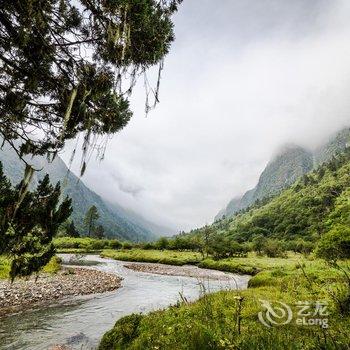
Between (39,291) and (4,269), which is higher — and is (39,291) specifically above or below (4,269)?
below

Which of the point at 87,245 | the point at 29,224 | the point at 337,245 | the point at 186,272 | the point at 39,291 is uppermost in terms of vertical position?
the point at 87,245

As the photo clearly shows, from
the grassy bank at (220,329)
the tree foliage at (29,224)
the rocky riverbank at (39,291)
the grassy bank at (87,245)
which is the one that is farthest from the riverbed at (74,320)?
the grassy bank at (87,245)

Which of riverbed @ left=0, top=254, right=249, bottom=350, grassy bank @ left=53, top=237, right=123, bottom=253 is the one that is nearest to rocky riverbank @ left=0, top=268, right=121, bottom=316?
riverbed @ left=0, top=254, right=249, bottom=350

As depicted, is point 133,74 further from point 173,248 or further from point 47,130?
point 173,248

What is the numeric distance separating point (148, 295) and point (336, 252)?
15364 millimetres

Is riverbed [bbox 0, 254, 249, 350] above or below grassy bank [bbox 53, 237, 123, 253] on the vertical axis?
below

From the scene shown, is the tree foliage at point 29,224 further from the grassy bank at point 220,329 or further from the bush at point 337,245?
the bush at point 337,245

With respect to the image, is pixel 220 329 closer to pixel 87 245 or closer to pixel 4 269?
pixel 4 269

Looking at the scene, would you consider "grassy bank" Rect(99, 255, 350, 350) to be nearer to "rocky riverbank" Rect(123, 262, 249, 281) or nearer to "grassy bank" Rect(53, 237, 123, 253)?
"rocky riverbank" Rect(123, 262, 249, 281)

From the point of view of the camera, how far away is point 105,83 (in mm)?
7875

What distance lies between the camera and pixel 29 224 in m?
15.6

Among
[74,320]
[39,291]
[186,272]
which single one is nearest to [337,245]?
[74,320]

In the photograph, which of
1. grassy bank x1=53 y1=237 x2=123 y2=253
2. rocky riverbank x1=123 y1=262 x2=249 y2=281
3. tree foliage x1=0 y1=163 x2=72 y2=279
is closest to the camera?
tree foliage x1=0 y1=163 x2=72 y2=279

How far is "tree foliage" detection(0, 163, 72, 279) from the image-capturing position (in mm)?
14297
